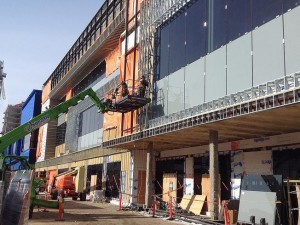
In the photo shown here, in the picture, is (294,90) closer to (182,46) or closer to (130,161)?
(182,46)

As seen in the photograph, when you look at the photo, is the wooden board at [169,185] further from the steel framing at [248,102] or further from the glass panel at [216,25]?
the glass panel at [216,25]

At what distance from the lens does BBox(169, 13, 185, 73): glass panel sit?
24.3 metres

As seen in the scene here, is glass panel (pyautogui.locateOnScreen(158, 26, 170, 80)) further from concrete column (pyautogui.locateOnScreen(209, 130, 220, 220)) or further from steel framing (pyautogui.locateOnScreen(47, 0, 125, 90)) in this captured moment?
steel framing (pyautogui.locateOnScreen(47, 0, 125, 90))

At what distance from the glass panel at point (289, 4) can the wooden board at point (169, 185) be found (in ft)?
52.0

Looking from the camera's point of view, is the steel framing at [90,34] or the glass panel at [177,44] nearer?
the glass panel at [177,44]

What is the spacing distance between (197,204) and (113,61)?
20.7m

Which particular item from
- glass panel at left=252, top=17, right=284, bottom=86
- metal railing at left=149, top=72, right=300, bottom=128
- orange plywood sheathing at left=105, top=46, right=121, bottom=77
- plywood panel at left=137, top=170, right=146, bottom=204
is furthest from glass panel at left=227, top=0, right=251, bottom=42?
orange plywood sheathing at left=105, top=46, right=121, bottom=77

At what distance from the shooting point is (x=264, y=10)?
669 inches

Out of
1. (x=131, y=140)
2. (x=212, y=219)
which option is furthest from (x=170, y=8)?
(x=212, y=219)

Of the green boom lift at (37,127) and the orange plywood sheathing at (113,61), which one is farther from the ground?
the orange plywood sheathing at (113,61)

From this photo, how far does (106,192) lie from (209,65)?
20103 millimetres

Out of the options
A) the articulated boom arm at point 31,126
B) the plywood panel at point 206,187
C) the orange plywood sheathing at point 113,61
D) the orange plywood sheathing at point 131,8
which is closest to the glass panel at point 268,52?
the plywood panel at point 206,187

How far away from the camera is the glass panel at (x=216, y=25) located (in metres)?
20.0

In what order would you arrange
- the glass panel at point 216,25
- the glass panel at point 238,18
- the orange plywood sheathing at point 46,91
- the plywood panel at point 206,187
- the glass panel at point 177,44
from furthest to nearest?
the orange plywood sheathing at point 46,91, the glass panel at point 177,44, the plywood panel at point 206,187, the glass panel at point 216,25, the glass panel at point 238,18
